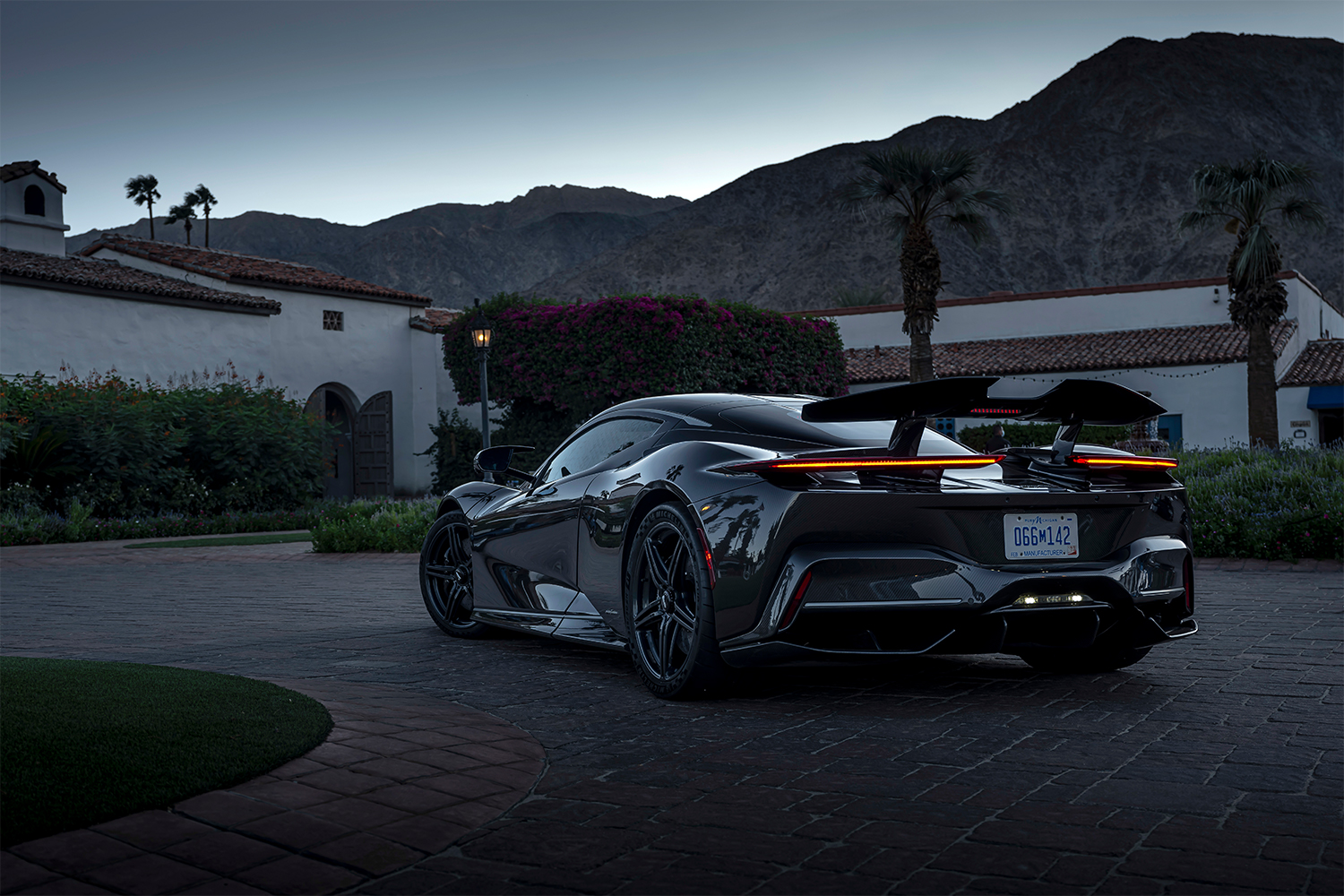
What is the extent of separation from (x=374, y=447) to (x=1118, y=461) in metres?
29.4

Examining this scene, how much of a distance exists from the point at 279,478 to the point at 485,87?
8652mm

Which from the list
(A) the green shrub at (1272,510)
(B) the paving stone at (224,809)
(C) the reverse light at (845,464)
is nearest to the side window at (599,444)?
(C) the reverse light at (845,464)

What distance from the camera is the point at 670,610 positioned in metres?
4.68

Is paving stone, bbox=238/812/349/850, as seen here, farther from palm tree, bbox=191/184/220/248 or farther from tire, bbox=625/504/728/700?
palm tree, bbox=191/184/220/248

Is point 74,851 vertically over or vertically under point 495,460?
under

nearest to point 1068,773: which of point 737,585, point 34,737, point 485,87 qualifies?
point 737,585

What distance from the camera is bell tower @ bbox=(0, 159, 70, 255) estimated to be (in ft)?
96.0

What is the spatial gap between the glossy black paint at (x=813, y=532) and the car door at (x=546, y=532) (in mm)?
46

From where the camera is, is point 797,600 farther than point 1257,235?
No

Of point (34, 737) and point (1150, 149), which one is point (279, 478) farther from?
point (1150, 149)

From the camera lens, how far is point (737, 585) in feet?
13.9

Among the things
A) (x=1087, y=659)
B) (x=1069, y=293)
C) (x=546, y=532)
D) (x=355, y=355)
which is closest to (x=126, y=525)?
(x=355, y=355)

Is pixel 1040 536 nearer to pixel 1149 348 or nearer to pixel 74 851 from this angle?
pixel 74 851

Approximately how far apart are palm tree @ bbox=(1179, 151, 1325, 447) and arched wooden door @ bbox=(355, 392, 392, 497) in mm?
22835
